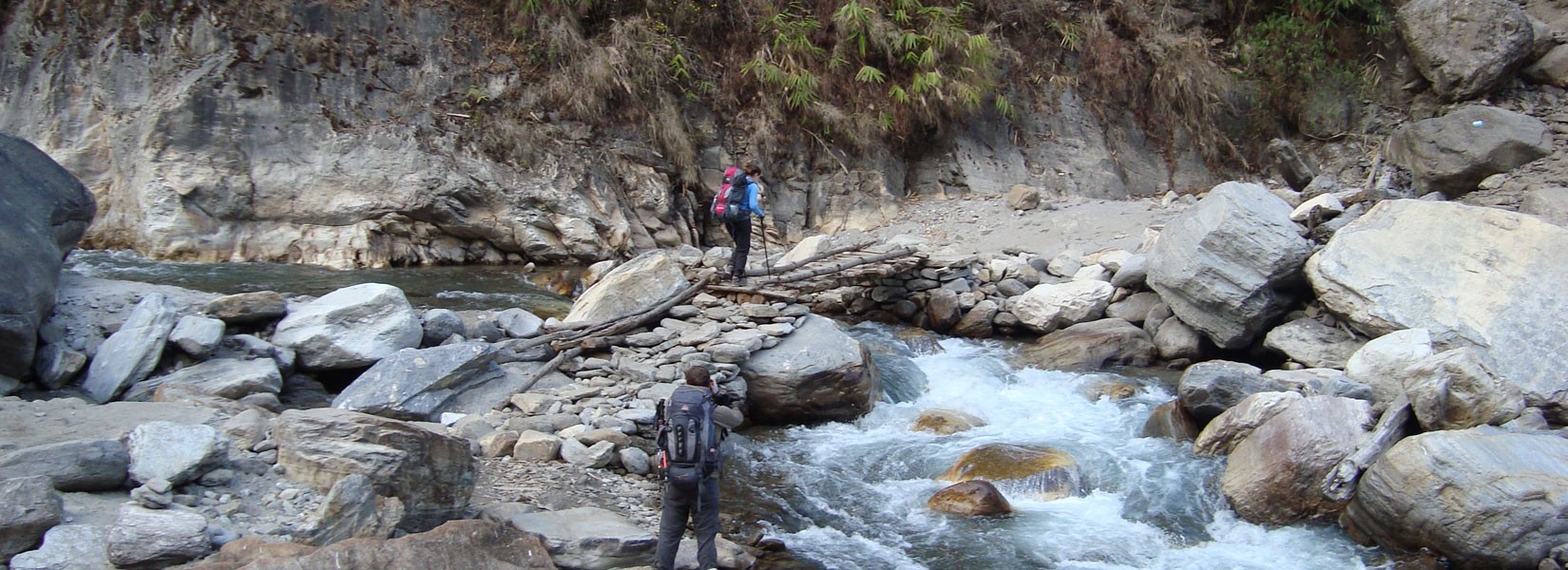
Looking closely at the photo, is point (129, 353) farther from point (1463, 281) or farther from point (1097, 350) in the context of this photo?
point (1463, 281)

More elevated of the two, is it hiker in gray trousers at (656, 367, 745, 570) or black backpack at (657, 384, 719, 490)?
black backpack at (657, 384, 719, 490)

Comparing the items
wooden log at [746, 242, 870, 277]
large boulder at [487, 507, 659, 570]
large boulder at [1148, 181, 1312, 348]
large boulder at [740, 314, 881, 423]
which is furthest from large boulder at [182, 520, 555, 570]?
large boulder at [1148, 181, 1312, 348]

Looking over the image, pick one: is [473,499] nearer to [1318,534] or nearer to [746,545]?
[746,545]

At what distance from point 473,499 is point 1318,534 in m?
5.44

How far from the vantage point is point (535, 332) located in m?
8.82

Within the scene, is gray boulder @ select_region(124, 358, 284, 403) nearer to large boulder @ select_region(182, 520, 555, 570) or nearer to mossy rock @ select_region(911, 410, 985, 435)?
large boulder @ select_region(182, 520, 555, 570)

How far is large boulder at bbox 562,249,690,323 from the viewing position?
9172 mm

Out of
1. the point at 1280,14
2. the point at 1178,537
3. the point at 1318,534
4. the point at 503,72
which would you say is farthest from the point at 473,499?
the point at 1280,14

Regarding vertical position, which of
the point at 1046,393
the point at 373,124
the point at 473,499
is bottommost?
the point at 1046,393

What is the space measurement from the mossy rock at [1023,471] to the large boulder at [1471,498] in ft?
6.08

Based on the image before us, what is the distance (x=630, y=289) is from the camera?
939 cm

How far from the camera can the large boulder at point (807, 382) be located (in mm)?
8344

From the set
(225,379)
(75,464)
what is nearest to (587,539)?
(75,464)

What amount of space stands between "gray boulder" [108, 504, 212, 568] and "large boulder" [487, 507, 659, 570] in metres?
1.48
